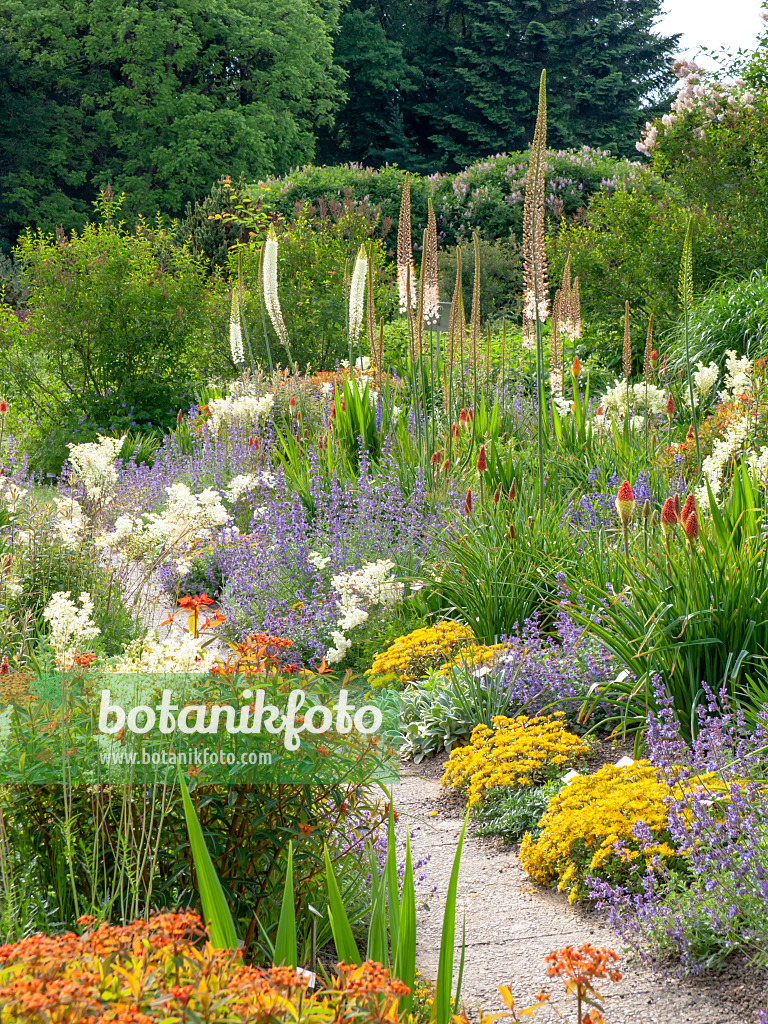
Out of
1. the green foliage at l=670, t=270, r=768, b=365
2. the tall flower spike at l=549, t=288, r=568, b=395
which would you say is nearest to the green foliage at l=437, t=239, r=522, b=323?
the green foliage at l=670, t=270, r=768, b=365

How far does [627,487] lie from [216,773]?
2171 mm

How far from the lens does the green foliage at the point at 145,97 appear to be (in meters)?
29.0

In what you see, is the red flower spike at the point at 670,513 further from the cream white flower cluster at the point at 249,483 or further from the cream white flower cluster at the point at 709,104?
the cream white flower cluster at the point at 709,104

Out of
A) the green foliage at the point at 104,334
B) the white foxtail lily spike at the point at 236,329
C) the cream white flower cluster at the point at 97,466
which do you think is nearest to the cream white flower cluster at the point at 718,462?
the cream white flower cluster at the point at 97,466

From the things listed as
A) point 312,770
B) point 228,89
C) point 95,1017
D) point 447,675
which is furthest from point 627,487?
point 228,89

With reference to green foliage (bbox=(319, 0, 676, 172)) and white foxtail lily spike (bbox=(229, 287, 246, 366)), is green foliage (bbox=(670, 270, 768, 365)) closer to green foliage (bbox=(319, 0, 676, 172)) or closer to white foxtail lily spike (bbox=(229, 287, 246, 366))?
white foxtail lily spike (bbox=(229, 287, 246, 366))

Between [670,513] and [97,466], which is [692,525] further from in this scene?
[97,466]

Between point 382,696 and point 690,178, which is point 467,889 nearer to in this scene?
point 382,696

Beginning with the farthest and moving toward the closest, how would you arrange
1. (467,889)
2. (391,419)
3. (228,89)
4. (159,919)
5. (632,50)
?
(632,50), (228,89), (391,419), (467,889), (159,919)

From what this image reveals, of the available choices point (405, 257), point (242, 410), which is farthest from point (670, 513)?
point (242, 410)

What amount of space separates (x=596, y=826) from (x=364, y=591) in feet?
7.43

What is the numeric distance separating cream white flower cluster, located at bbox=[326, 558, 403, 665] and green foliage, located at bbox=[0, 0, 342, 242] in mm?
26896

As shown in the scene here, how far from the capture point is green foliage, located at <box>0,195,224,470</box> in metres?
11.3

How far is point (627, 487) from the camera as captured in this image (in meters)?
3.79
